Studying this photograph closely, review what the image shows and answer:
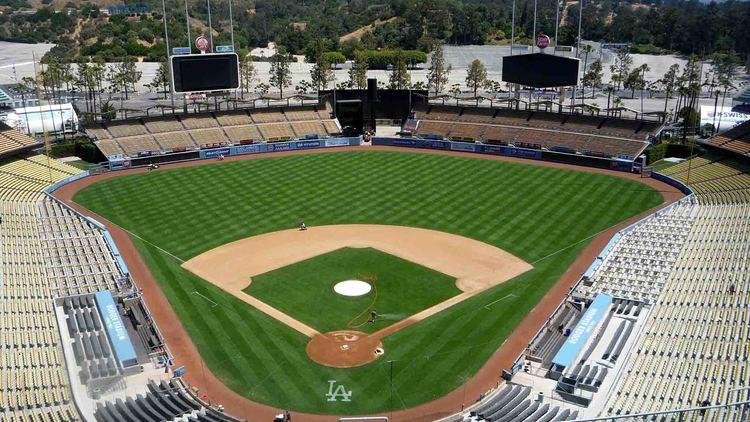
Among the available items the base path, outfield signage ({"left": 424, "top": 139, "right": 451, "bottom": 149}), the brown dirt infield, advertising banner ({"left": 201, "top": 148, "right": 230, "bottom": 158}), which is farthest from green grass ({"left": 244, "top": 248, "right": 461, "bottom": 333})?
outfield signage ({"left": 424, "top": 139, "right": 451, "bottom": 149})

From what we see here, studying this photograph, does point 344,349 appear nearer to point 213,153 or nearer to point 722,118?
point 213,153

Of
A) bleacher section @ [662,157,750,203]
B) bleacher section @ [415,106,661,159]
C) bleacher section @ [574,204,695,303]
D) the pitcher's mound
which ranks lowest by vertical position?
the pitcher's mound

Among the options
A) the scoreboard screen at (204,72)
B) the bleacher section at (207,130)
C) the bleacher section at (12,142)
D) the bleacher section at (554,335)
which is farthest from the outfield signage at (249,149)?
the bleacher section at (554,335)

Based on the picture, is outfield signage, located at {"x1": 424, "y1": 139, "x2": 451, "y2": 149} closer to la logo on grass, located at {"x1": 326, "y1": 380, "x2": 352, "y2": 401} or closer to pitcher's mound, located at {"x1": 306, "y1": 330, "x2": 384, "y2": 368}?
pitcher's mound, located at {"x1": 306, "y1": 330, "x2": 384, "y2": 368}

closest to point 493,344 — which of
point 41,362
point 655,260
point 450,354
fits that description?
point 450,354

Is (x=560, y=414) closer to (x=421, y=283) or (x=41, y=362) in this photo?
(x=421, y=283)

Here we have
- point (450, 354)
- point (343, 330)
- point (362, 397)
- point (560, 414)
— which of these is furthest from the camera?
point (343, 330)

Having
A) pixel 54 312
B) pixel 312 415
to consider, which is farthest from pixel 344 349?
pixel 54 312
